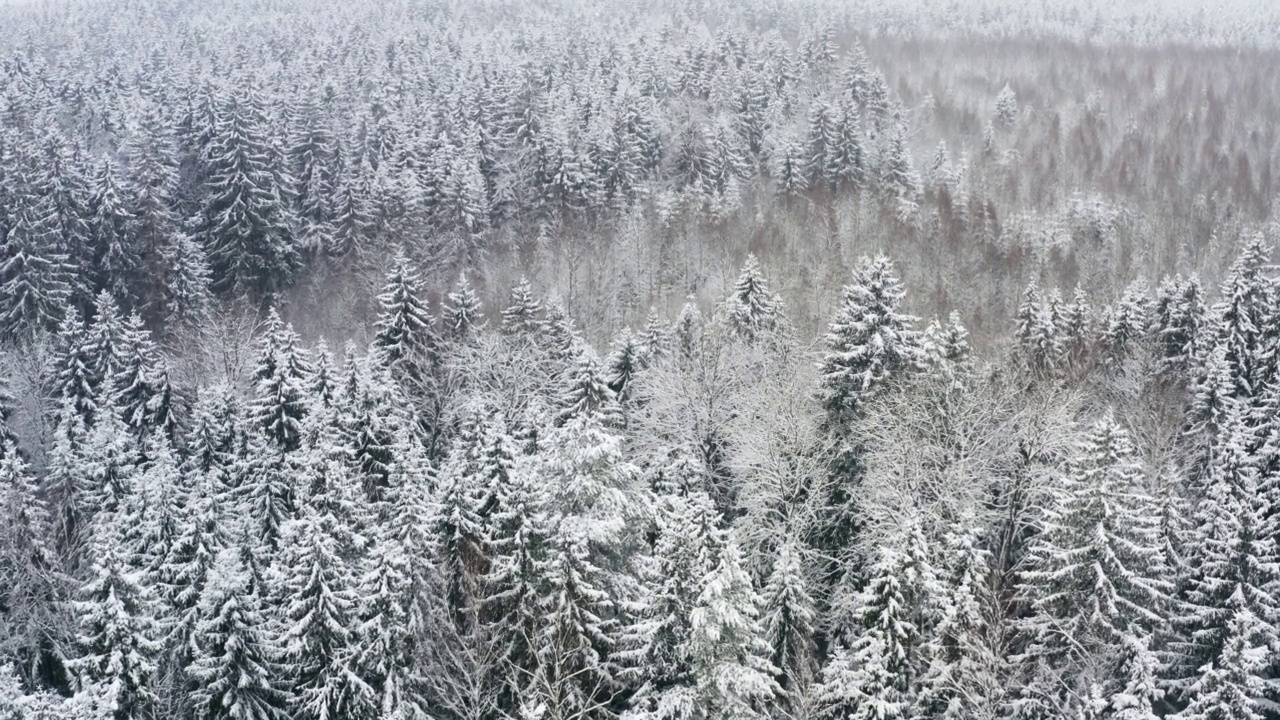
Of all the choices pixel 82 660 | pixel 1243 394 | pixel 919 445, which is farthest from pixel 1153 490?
pixel 82 660

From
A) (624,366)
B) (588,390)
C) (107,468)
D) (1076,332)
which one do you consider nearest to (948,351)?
(624,366)

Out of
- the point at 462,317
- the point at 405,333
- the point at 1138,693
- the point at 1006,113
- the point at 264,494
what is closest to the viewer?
the point at 1138,693

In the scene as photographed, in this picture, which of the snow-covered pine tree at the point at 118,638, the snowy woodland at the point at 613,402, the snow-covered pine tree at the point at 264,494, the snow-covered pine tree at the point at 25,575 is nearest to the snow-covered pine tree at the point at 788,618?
the snowy woodland at the point at 613,402

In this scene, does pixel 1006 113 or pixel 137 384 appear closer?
pixel 137 384

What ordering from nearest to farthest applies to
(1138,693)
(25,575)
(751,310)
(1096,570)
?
(1138,693), (1096,570), (25,575), (751,310)

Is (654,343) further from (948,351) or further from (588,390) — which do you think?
(948,351)

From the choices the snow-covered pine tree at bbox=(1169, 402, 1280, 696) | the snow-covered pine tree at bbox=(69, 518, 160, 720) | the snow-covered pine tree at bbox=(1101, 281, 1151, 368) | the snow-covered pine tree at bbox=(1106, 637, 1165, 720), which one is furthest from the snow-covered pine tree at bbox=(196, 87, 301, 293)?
the snow-covered pine tree at bbox=(1106, 637, 1165, 720)

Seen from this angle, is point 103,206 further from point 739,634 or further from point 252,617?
point 739,634
